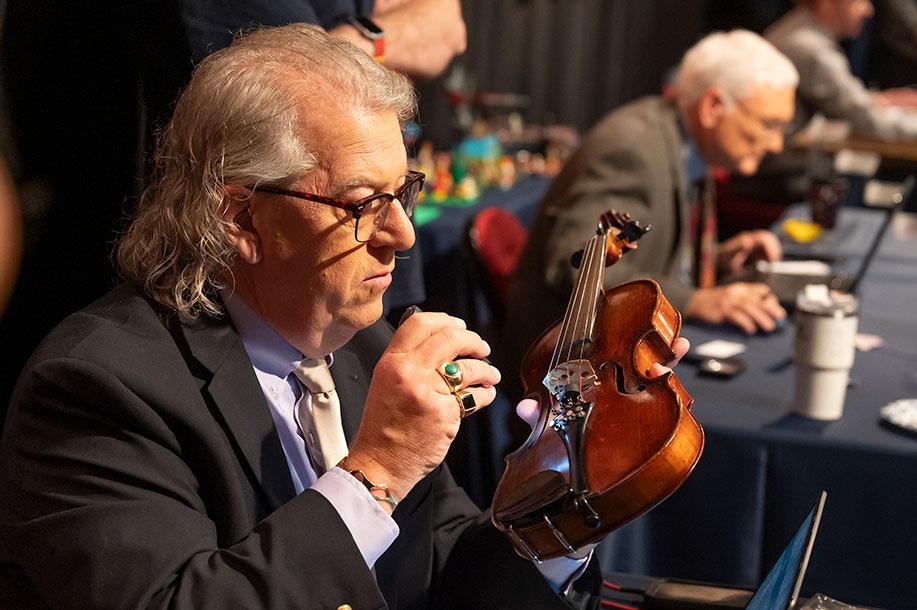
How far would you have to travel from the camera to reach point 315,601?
41.9 inches

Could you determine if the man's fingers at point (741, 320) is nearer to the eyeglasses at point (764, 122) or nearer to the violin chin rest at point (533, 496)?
the eyeglasses at point (764, 122)

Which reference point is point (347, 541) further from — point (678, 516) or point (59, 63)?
point (678, 516)

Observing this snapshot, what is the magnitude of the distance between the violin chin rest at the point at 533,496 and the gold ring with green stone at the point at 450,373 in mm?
126

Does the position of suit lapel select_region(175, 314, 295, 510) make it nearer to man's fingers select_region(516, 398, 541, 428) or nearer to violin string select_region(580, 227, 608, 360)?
man's fingers select_region(516, 398, 541, 428)

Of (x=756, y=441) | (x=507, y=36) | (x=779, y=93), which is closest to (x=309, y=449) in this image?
(x=756, y=441)

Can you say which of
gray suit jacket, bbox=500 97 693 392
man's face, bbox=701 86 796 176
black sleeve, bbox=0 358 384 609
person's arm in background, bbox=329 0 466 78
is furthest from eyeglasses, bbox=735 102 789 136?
black sleeve, bbox=0 358 384 609

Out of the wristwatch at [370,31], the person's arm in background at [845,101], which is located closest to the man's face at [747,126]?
the wristwatch at [370,31]

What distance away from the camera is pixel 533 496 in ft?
3.53

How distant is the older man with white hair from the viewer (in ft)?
9.02

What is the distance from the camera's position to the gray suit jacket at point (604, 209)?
2785 mm

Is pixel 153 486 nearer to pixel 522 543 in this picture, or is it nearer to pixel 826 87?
pixel 522 543

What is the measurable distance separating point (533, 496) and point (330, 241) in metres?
0.37

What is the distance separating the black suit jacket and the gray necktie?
0.08 m

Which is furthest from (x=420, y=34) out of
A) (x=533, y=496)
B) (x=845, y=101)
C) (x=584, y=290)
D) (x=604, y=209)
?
(x=845, y=101)
